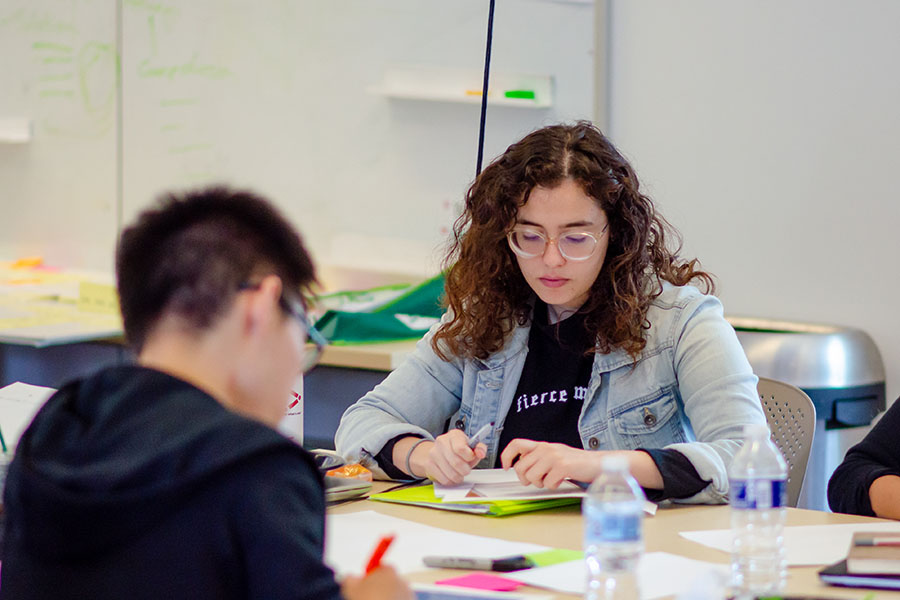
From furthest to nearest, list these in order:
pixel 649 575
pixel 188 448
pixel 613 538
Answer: pixel 649 575, pixel 613 538, pixel 188 448

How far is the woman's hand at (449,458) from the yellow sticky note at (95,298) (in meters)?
2.49

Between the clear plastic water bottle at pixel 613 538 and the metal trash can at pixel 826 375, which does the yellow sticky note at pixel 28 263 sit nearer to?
the metal trash can at pixel 826 375

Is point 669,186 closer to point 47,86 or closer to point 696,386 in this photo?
point 696,386

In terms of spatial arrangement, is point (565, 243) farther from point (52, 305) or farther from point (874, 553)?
point (52, 305)

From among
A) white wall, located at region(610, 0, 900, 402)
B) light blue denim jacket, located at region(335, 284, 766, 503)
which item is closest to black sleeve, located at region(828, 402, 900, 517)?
light blue denim jacket, located at region(335, 284, 766, 503)

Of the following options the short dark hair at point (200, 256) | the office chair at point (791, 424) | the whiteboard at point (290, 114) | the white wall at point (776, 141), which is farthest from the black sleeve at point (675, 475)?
the whiteboard at point (290, 114)

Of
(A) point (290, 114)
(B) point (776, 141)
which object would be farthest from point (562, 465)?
(A) point (290, 114)

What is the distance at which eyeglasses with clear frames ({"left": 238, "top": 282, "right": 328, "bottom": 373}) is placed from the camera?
3.45 feet

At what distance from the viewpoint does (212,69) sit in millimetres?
4246

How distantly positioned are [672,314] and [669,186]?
60.1 inches

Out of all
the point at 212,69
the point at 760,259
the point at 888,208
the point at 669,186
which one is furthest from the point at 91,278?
the point at 888,208

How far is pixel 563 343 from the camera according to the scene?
211 centimetres

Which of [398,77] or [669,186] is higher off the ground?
[398,77]

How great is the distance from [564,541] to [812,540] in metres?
0.35
